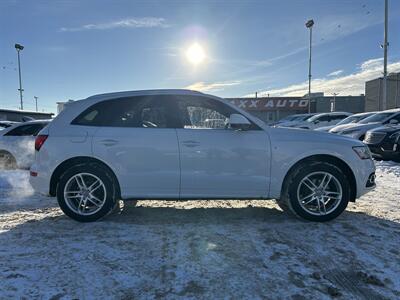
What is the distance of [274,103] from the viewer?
43.0 meters

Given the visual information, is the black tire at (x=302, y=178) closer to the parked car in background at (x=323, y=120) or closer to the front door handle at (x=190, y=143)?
the front door handle at (x=190, y=143)

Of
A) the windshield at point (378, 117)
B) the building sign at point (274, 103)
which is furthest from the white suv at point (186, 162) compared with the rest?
the building sign at point (274, 103)

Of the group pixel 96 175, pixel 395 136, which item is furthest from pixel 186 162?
pixel 395 136

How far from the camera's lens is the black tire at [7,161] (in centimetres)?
838

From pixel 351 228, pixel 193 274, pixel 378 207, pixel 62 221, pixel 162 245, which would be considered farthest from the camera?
pixel 378 207

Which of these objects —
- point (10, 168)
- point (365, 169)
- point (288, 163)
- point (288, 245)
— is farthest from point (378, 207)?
point (10, 168)

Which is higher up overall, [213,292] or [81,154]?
[81,154]

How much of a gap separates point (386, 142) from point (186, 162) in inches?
308

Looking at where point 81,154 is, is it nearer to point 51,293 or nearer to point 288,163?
point 51,293

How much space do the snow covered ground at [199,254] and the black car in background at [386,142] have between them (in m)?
5.12

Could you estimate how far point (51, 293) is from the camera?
2.65 meters

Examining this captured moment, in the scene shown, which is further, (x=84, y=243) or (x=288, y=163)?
(x=288, y=163)

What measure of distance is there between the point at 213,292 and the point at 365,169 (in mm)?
2975

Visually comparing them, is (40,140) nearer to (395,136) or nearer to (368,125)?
(395,136)
